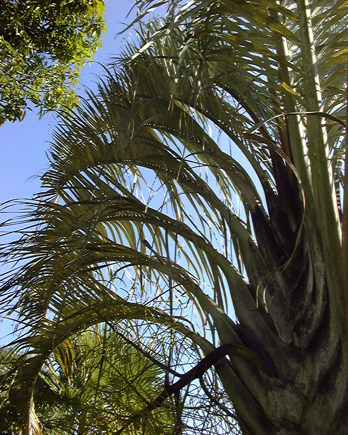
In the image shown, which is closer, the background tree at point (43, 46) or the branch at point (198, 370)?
the branch at point (198, 370)

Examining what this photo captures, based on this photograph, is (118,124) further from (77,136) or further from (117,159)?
(77,136)

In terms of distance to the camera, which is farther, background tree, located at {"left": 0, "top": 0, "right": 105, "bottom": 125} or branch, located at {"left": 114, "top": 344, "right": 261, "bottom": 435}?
background tree, located at {"left": 0, "top": 0, "right": 105, "bottom": 125}

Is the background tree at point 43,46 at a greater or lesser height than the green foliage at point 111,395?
greater

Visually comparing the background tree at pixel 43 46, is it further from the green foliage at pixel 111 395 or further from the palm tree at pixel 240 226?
the green foliage at pixel 111 395

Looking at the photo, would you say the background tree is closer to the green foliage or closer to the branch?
the green foliage

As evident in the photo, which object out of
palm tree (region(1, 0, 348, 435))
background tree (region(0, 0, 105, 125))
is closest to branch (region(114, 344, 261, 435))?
palm tree (region(1, 0, 348, 435))

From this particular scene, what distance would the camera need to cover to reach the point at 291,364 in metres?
2.00

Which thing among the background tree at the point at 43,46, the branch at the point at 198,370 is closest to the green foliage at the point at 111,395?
the branch at the point at 198,370

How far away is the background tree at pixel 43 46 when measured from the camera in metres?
3.70

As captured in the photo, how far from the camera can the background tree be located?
370cm

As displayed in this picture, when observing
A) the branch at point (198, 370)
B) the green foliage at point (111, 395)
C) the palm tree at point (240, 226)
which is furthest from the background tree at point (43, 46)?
the branch at point (198, 370)

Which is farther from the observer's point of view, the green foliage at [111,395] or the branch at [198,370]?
the green foliage at [111,395]

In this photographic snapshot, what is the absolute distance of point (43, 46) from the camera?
3867 mm

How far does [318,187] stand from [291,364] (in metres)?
0.71
